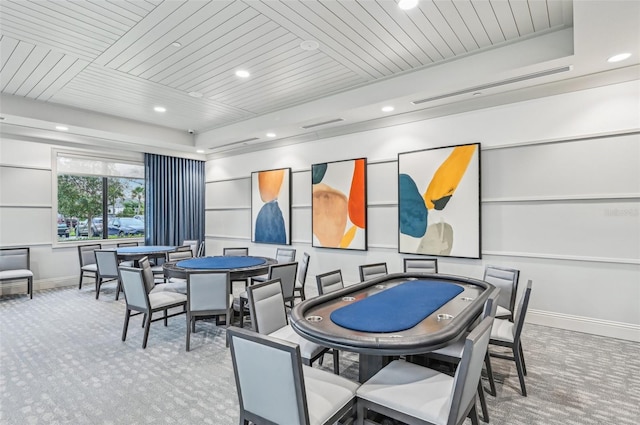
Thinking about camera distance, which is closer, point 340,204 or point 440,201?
point 440,201

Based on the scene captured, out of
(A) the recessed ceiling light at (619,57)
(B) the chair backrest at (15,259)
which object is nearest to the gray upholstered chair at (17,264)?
(B) the chair backrest at (15,259)

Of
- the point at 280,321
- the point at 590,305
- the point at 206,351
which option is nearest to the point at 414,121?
the point at 590,305

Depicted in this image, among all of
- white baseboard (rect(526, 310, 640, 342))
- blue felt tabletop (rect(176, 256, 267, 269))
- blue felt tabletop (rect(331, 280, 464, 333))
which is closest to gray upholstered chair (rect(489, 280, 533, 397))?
blue felt tabletop (rect(331, 280, 464, 333))

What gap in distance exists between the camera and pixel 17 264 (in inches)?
229

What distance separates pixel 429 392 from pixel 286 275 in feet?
7.99

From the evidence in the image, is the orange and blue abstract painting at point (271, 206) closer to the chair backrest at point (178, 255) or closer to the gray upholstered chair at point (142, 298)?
the chair backrest at point (178, 255)

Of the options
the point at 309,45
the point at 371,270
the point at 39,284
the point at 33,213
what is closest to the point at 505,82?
the point at 309,45

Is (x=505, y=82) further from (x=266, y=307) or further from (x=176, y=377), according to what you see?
(x=176, y=377)

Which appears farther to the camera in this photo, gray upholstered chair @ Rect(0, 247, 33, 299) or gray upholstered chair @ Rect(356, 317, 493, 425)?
gray upholstered chair @ Rect(0, 247, 33, 299)

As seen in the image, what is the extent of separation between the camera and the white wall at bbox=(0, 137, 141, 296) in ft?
19.4

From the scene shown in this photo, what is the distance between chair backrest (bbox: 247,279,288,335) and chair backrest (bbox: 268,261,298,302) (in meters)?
1.02

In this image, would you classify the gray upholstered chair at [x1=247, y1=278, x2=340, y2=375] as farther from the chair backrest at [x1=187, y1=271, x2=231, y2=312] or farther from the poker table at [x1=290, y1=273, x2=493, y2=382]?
the chair backrest at [x1=187, y1=271, x2=231, y2=312]

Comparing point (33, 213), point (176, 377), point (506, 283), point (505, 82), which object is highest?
point (505, 82)

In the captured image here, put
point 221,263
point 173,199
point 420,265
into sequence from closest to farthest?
point 420,265 < point 221,263 < point 173,199
